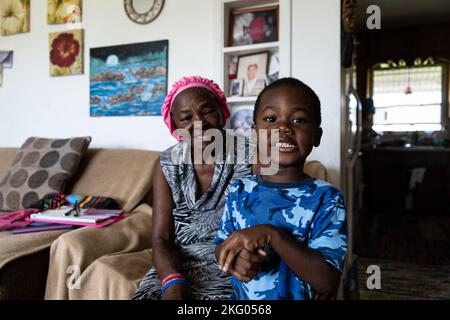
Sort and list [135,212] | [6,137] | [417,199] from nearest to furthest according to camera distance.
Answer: [135,212] → [6,137] → [417,199]

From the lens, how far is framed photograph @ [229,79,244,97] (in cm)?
198

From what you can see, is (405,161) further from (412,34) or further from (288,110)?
(288,110)

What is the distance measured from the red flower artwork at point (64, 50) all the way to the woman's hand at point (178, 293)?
1965 mm

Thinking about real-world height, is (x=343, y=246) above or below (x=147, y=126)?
below

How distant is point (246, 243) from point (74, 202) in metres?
1.34

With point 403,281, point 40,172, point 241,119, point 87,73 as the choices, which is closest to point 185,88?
point 241,119

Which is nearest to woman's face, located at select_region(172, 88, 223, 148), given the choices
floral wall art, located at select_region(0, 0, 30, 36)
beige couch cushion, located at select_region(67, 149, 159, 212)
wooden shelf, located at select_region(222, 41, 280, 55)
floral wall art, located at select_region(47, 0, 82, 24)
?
beige couch cushion, located at select_region(67, 149, 159, 212)

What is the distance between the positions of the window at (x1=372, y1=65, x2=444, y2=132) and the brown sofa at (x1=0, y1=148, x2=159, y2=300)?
169 inches

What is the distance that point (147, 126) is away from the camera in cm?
222

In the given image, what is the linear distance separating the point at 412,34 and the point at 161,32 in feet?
13.4

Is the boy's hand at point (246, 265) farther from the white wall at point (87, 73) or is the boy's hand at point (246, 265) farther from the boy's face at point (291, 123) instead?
the white wall at point (87, 73)

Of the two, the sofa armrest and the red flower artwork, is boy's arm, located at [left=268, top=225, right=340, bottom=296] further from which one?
the red flower artwork

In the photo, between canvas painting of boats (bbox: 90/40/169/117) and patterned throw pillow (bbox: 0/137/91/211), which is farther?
canvas painting of boats (bbox: 90/40/169/117)
